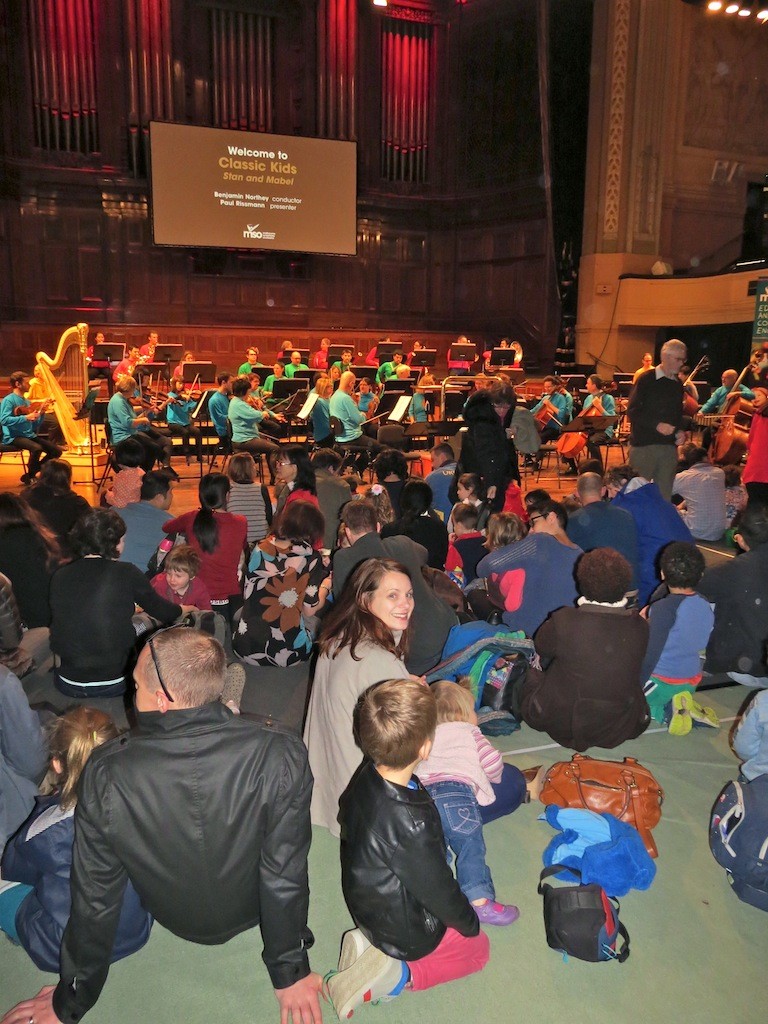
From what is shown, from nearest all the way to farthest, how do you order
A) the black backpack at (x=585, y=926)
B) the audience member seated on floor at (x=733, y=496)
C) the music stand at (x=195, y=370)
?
1. the black backpack at (x=585, y=926)
2. the audience member seated on floor at (x=733, y=496)
3. the music stand at (x=195, y=370)

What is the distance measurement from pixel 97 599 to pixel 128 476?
2213 millimetres

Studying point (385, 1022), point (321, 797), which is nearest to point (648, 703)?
point (321, 797)

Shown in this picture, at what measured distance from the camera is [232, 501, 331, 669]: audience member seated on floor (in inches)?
165

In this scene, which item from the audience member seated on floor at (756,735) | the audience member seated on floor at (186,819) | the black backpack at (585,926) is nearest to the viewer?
the audience member seated on floor at (186,819)

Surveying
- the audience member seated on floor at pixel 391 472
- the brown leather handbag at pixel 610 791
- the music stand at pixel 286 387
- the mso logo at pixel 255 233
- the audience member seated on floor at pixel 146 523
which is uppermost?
the mso logo at pixel 255 233

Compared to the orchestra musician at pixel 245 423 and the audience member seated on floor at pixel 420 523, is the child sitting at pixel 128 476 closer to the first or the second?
the audience member seated on floor at pixel 420 523

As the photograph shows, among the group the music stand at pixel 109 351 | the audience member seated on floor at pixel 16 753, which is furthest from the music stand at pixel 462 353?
the audience member seated on floor at pixel 16 753

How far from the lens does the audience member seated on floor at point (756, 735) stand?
108 inches

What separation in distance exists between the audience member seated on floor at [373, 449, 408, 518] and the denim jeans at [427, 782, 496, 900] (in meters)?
3.13

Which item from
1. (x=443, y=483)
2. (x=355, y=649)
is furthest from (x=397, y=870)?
(x=443, y=483)

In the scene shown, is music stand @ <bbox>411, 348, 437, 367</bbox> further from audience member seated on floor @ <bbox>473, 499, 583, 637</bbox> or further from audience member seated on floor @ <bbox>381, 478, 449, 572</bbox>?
audience member seated on floor @ <bbox>473, 499, 583, 637</bbox>

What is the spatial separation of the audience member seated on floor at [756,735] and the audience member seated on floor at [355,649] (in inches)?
46.7

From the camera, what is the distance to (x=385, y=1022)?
2.19 meters

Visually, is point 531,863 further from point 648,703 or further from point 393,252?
point 393,252
